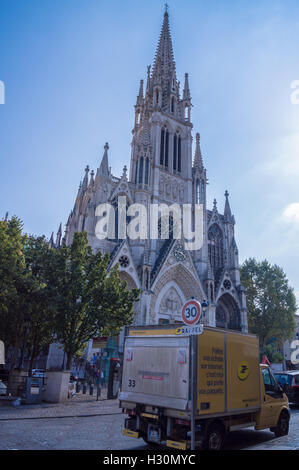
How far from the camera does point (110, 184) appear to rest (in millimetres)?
34750

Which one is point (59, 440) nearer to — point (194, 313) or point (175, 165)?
point (194, 313)

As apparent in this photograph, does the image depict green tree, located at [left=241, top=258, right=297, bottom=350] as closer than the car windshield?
No

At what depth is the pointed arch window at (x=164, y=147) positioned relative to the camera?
41781mm

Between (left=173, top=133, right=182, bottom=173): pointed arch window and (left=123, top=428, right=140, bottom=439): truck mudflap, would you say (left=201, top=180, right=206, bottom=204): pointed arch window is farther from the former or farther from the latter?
(left=123, top=428, right=140, bottom=439): truck mudflap

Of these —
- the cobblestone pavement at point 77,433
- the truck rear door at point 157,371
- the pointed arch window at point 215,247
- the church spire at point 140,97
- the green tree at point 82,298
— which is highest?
the church spire at point 140,97

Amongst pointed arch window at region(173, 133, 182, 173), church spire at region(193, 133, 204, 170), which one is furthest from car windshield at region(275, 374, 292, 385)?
church spire at region(193, 133, 204, 170)

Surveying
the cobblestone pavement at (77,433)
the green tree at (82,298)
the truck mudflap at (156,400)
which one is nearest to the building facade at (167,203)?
the green tree at (82,298)

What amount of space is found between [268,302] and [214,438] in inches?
1552

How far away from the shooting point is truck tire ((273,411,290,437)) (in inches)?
357

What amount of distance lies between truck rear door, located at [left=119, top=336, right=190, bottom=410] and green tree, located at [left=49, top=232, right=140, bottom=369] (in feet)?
31.6

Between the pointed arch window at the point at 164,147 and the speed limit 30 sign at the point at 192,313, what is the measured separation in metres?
35.3

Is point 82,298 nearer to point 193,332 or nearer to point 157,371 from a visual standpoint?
point 157,371

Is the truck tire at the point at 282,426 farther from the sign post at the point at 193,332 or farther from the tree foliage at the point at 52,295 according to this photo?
the tree foliage at the point at 52,295
